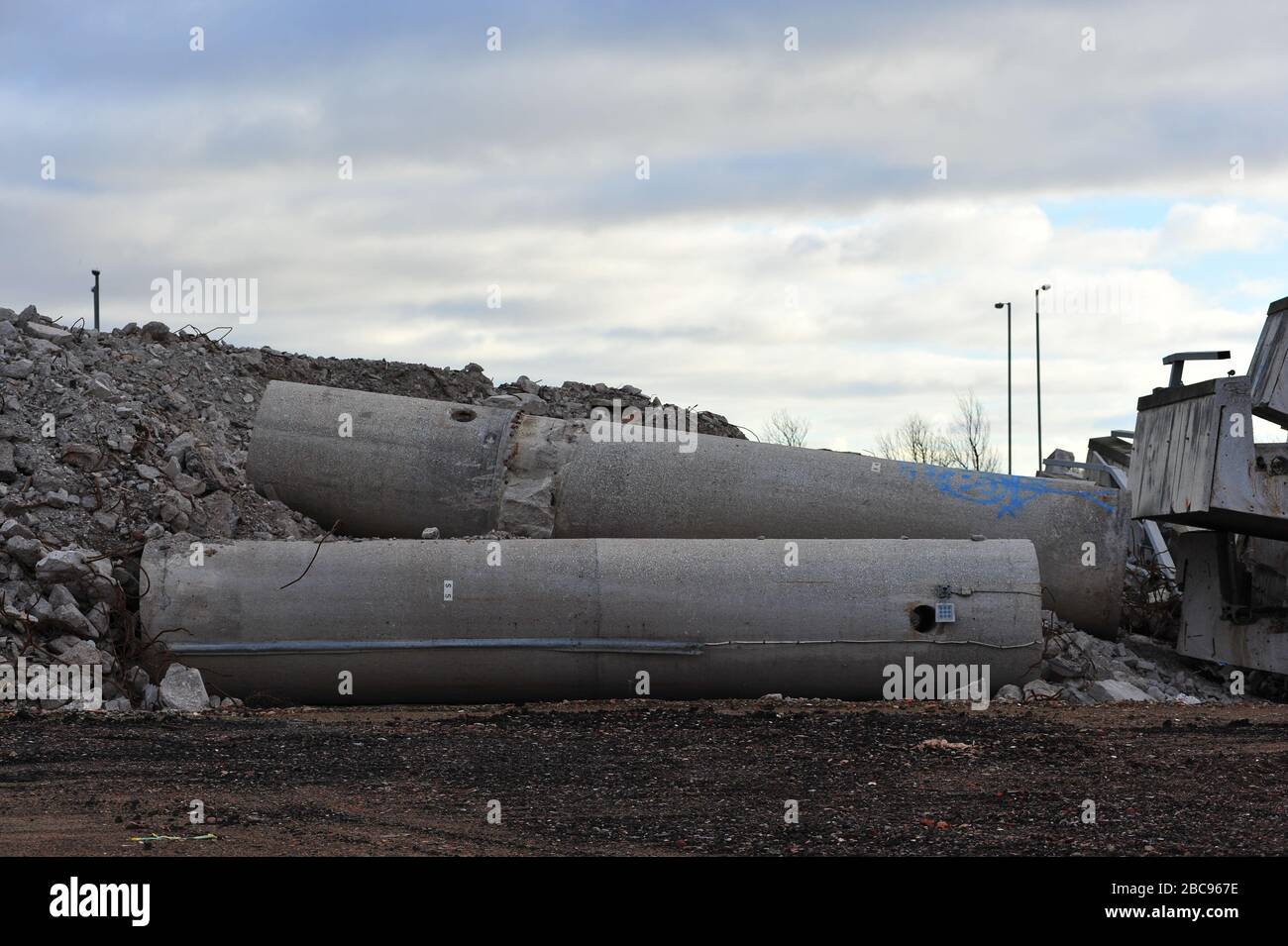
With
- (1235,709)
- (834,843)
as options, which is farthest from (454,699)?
(1235,709)

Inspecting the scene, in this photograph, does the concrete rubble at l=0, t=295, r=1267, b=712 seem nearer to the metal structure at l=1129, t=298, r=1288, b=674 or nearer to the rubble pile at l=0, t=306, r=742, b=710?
the rubble pile at l=0, t=306, r=742, b=710

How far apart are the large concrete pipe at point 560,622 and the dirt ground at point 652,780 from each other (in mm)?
269

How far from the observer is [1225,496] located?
1066 cm

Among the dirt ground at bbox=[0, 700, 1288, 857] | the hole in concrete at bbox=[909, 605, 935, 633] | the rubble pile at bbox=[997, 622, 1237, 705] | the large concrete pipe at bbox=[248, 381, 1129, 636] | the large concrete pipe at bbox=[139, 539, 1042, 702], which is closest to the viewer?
the dirt ground at bbox=[0, 700, 1288, 857]

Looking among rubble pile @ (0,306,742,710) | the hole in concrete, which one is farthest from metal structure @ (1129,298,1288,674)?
rubble pile @ (0,306,742,710)

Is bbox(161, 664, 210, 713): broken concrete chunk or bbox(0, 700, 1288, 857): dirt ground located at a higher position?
bbox(161, 664, 210, 713): broken concrete chunk

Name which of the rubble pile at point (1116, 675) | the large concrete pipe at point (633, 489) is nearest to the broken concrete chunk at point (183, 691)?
the large concrete pipe at point (633, 489)

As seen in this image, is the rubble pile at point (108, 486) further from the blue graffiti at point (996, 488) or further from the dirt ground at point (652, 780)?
the blue graffiti at point (996, 488)

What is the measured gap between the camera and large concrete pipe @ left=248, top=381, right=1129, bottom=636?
1213 centimetres

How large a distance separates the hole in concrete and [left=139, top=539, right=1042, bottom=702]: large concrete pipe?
10 mm

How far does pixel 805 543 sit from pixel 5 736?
5.66 metres

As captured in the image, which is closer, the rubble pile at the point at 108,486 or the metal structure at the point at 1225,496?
the rubble pile at the point at 108,486

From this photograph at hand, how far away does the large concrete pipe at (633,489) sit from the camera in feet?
39.8

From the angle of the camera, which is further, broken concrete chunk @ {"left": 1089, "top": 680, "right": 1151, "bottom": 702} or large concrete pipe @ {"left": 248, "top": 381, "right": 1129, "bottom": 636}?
large concrete pipe @ {"left": 248, "top": 381, "right": 1129, "bottom": 636}
